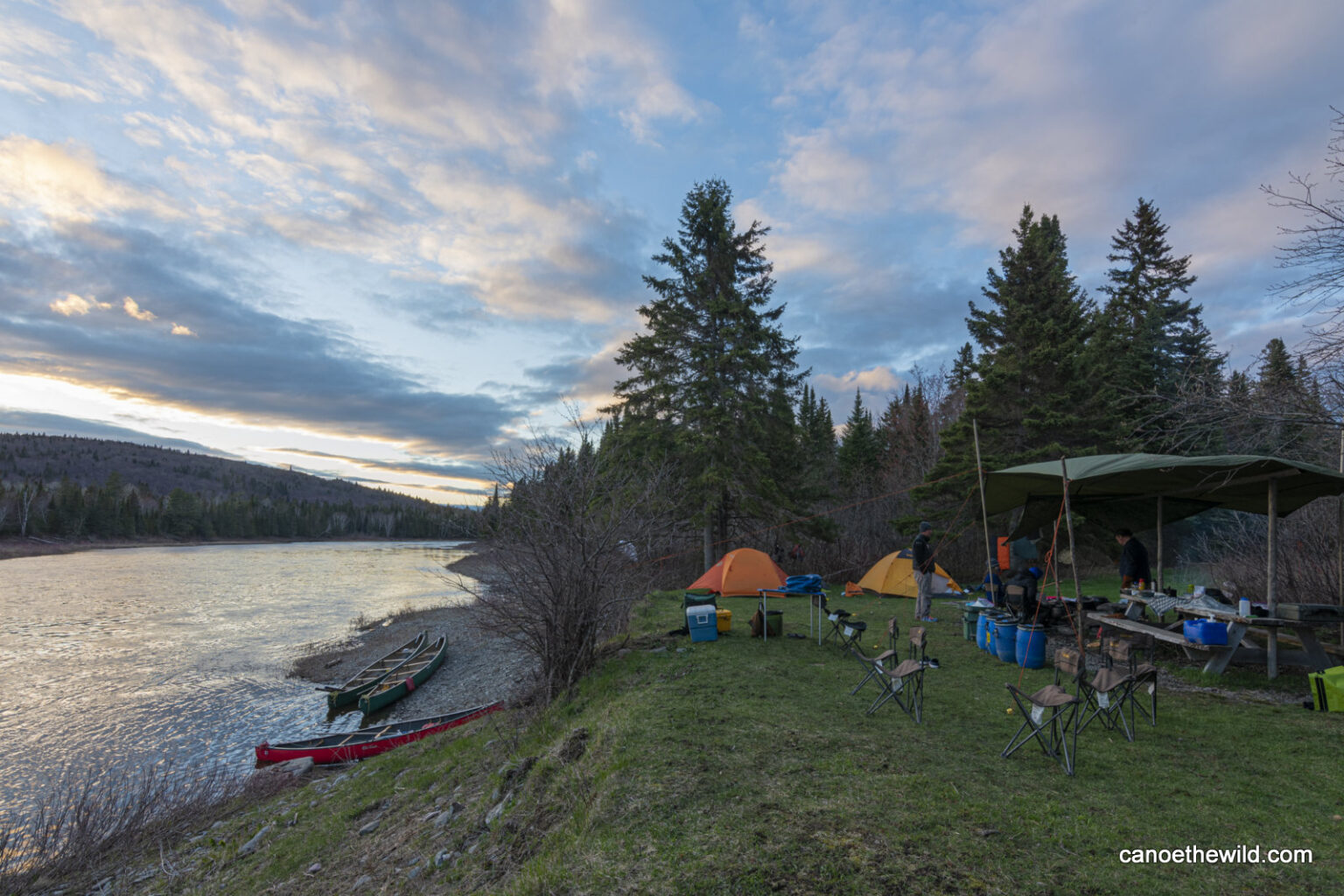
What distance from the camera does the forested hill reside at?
70.7 metres

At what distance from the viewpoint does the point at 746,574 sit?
624 inches

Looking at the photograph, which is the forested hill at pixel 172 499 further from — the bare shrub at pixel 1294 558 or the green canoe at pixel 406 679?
the bare shrub at pixel 1294 558

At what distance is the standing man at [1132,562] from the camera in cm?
1002

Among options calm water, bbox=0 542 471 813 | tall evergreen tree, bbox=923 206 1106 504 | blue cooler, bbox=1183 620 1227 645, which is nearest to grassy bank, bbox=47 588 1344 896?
blue cooler, bbox=1183 620 1227 645

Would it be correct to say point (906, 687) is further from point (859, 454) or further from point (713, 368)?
point (859, 454)

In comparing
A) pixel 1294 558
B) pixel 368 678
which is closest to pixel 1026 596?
pixel 1294 558

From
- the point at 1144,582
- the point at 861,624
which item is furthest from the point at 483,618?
the point at 1144,582

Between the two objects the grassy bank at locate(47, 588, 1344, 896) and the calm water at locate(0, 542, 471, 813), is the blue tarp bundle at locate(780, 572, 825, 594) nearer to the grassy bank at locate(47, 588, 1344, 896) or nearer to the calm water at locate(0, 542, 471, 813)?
the grassy bank at locate(47, 588, 1344, 896)

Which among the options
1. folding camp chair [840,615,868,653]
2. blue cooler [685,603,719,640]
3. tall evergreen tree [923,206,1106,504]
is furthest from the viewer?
tall evergreen tree [923,206,1106,504]

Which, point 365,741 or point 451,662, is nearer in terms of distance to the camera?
point 365,741

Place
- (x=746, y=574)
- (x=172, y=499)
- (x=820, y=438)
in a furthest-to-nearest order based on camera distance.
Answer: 1. (x=172, y=499)
2. (x=820, y=438)
3. (x=746, y=574)

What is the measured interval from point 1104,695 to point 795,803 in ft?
10.7

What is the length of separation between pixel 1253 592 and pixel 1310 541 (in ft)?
4.62

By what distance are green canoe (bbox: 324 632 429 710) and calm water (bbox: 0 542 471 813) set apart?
1.38ft
